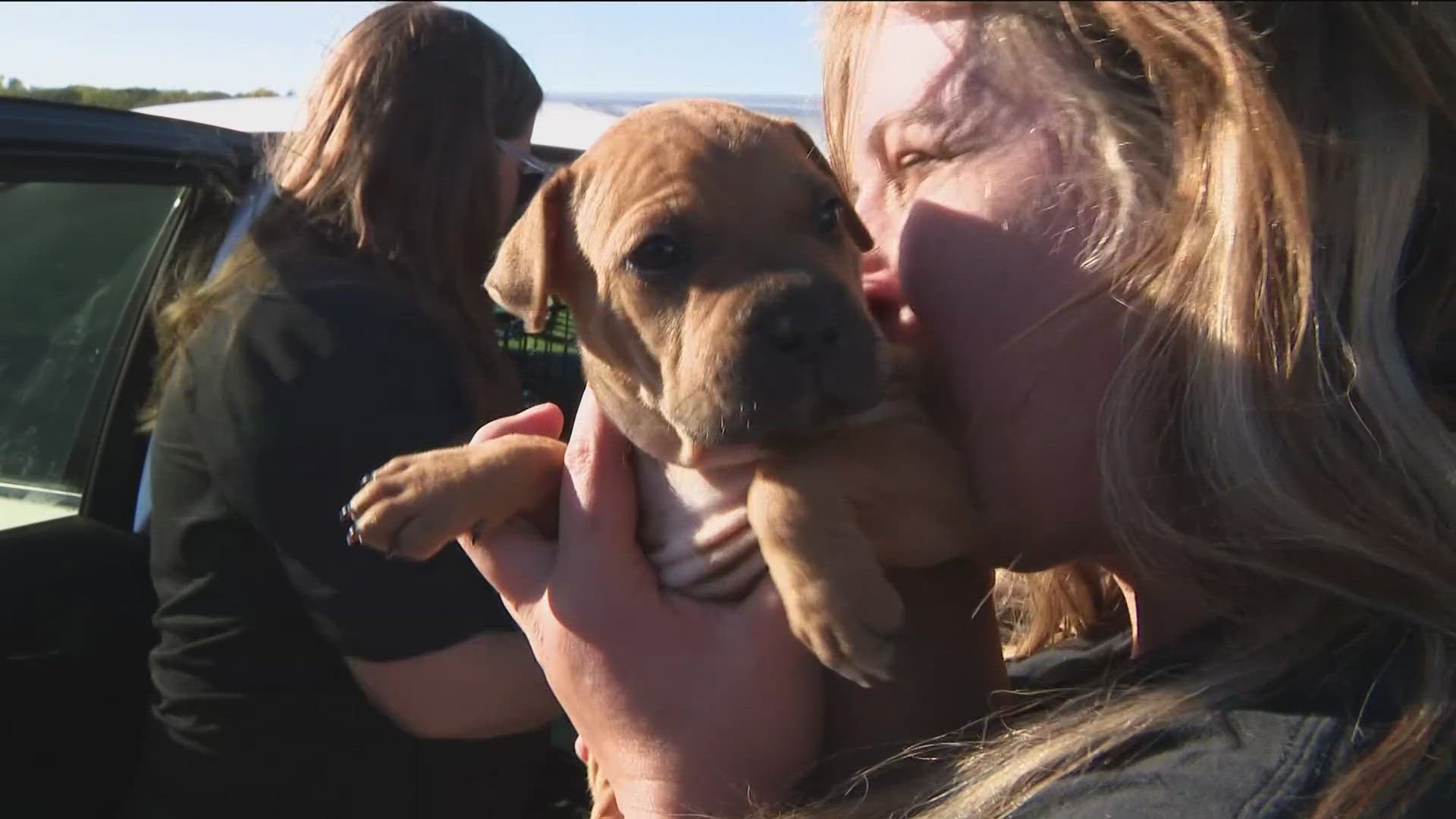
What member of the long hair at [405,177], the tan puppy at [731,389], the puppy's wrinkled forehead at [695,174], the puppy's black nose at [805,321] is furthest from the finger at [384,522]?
the long hair at [405,177]

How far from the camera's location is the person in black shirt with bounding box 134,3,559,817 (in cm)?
291

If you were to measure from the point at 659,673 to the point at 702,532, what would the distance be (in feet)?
0.86

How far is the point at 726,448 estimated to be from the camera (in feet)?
6.49

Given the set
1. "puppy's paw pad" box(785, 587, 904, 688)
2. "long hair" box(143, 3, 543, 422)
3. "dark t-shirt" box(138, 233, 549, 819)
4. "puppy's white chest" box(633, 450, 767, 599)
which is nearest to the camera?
"puppy's paw pad" box(785, 587, 904, 688)

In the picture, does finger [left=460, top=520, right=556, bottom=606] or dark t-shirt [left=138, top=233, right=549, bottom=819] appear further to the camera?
dark t-shirt [left=138, top=233, right=549, bottom=819]

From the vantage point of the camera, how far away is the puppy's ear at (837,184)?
209 cm

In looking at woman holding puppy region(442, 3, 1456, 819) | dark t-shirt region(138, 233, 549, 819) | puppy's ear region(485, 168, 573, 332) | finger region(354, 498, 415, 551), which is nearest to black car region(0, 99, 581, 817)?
dark t-shirt region(138, 233, 549, 819)

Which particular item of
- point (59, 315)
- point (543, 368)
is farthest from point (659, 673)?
point (543, 368)

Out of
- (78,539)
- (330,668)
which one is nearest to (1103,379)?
(330,668)

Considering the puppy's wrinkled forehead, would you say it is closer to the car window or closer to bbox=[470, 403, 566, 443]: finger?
bbox=[470, 403, 566, 443]: finger

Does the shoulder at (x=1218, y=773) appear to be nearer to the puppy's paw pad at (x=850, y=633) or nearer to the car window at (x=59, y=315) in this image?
the puppy's paw pad at (x=850, y=633)

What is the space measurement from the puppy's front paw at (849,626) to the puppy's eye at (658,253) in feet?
2.02

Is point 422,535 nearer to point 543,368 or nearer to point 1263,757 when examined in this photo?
point 1263,757

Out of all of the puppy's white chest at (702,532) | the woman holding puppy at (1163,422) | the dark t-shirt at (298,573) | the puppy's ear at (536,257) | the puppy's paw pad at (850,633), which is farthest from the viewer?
the dark t-shirt at (298,573)
